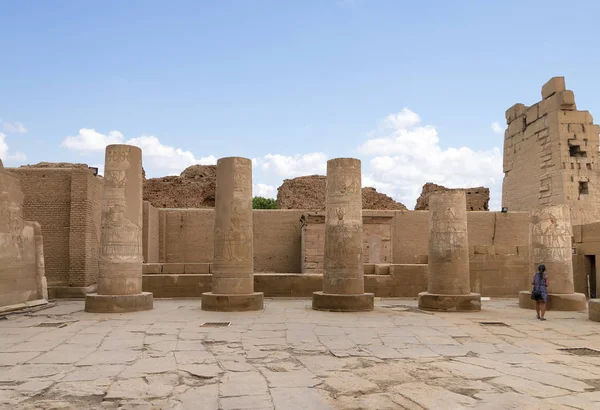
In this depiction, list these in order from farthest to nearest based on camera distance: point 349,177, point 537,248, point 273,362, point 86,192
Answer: point 86,192
point 537,248
point 349,177
point 273,362

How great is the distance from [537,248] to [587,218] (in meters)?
7.40

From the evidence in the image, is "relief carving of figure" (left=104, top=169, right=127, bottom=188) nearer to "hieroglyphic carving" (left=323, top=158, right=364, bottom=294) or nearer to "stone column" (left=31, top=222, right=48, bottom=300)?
"stone column" (left=31, top=222, right=48, bottom=300)

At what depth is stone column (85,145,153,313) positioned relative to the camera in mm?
12953

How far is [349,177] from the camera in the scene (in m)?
13.9

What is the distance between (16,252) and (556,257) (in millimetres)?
13958

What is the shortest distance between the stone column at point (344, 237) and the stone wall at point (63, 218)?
7.90 m

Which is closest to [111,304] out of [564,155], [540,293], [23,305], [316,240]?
[23,305]

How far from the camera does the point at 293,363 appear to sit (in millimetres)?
7328

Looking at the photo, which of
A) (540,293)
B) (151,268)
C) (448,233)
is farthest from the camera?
(151,268)

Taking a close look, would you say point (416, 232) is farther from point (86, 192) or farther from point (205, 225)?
point (86, 192)

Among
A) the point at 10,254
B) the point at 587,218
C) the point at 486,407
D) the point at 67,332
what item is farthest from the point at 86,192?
the point at 587,218

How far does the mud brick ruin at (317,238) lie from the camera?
1338 cm

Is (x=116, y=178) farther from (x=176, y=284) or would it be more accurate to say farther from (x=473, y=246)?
(x=473, y=246)

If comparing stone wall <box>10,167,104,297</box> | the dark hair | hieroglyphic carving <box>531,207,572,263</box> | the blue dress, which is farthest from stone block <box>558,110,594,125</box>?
stone wall <box>10,167,104,297</box>
